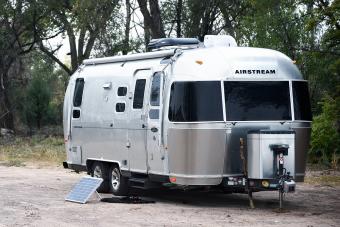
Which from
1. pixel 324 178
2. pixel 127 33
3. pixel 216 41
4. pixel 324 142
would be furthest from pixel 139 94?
pixel 127 33

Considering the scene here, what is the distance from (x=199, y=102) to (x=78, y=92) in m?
4.61

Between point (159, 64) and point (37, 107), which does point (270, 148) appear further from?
point (37, 107)

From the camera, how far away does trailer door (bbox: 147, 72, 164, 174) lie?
13.0 metres

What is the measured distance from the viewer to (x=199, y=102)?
40.7 ft

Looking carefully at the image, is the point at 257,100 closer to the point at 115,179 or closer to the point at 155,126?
the point at 155,126

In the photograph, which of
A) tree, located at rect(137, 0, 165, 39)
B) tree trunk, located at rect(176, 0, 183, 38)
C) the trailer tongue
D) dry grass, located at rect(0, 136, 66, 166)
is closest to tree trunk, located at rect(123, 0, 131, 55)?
tree, located at rect(137, 0, 165, 39)

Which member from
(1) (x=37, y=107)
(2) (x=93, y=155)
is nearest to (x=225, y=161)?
(2) (x=93, y=155)

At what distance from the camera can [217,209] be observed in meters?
12.8

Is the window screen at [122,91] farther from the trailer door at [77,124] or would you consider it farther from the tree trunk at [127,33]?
the tree trunk at [127,33]

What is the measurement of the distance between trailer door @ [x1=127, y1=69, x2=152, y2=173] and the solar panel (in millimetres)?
777

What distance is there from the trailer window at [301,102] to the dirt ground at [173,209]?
172cm

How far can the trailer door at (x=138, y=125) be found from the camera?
13.6 meters

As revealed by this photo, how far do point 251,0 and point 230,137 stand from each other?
34.2ft

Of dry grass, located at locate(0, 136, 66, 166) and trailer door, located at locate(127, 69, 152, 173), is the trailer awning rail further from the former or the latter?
dry grass, located at locate(0, 136, 66, 166)
